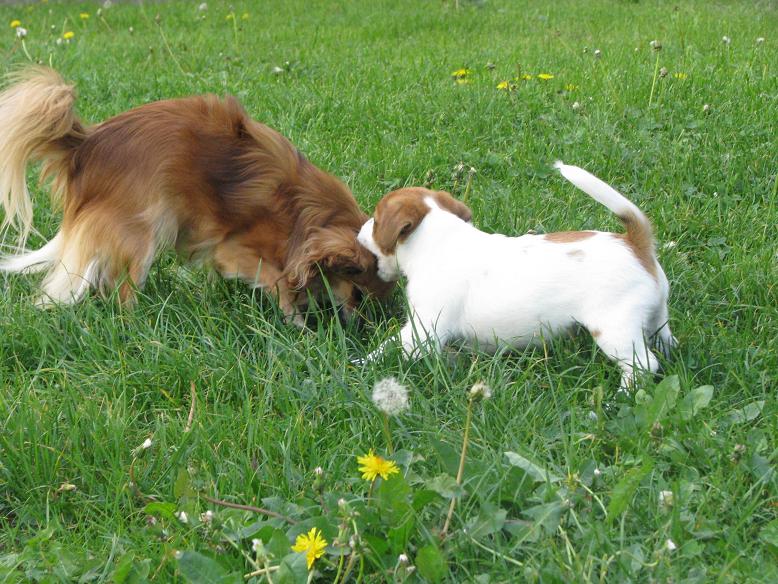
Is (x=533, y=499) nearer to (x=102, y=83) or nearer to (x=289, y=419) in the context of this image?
(x=289, y=419)

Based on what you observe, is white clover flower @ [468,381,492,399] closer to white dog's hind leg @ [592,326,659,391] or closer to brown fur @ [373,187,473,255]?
white dog's hind leg @ [592,326,659,391]

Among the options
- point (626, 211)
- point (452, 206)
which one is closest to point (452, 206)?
point (452, 206)

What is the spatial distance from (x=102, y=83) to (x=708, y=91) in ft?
13.2

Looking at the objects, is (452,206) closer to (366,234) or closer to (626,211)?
(366,234)

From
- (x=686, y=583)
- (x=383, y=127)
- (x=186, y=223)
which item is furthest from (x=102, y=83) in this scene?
(x=686, y=583)

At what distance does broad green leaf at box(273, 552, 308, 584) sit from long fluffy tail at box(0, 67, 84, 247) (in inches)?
91.9

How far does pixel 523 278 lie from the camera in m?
3.14

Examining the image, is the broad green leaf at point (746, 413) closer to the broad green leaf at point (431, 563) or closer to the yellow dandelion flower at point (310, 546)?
the broad green leaf at point (431, 563)

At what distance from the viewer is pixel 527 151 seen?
506 centimetres

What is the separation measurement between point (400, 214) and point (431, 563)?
1.62 metres

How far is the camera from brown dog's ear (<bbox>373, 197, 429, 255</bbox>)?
11.1 feet

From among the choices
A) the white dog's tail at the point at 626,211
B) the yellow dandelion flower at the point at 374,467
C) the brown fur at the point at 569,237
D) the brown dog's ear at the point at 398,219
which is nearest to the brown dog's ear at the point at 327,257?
the brown dog's ear at the point at 398,219

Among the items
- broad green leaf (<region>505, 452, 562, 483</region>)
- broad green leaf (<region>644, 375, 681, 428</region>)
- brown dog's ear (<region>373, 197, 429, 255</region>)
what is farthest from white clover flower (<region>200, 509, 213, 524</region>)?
brown dog's ear (<region>373, 197, 429, 255</region>)

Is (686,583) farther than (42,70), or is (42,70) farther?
(42,70)
